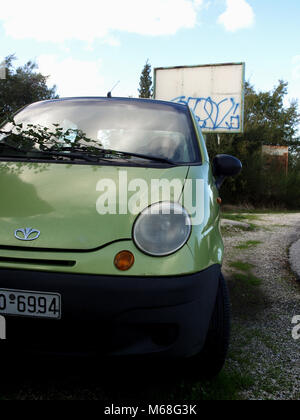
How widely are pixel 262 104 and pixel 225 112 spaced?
14.0 metres

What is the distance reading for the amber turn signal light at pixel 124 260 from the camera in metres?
1.53

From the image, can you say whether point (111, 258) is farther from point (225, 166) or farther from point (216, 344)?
point (225, 166)

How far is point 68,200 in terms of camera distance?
1.72 metres

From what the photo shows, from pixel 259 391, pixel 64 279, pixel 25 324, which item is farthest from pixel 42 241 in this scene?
pixel 259 391

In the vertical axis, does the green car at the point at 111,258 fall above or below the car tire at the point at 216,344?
above

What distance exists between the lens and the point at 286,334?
8.67 ft

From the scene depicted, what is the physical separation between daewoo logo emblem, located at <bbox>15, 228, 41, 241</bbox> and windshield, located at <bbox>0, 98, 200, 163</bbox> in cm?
80

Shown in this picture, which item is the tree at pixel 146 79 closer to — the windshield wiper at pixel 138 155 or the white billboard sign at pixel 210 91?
the white billboard sign at pixel 210 91

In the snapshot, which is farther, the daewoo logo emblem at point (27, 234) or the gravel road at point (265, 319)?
the gravel road at point (265, 319)

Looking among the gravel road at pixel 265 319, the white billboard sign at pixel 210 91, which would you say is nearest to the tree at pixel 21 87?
the white billboard sign at pixel 210 91

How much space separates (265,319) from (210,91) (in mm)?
12970

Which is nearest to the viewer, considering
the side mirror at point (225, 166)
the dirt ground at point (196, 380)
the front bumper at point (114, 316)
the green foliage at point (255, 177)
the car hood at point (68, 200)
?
the front bumper at point (114, 316)

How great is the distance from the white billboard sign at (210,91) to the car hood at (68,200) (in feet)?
40.8

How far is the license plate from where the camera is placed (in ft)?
4.91
